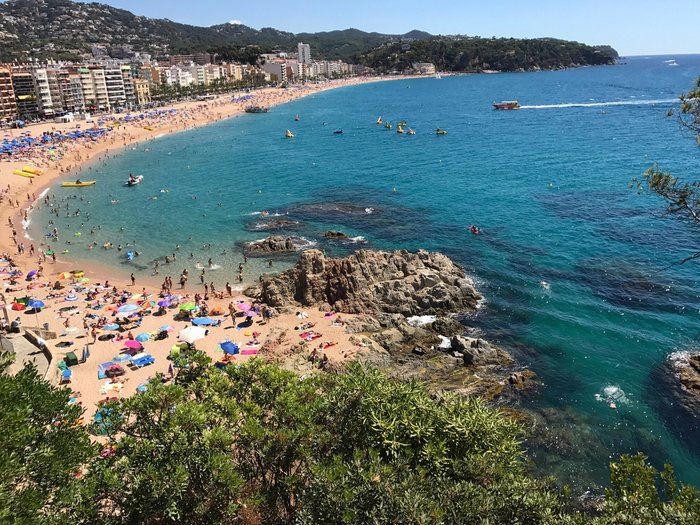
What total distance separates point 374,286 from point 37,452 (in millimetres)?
24668

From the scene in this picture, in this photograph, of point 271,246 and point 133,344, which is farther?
point 271,246

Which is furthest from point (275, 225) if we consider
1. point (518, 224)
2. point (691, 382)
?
point (691, 382)

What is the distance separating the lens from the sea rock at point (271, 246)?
45062 mm

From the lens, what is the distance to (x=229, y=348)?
28547mm

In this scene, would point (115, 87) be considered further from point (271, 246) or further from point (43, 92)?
point (271, 246)

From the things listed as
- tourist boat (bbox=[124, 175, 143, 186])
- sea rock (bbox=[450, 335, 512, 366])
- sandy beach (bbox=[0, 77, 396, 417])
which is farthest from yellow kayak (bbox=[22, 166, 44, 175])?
sea rock (bbox=[450, 335, 512, 366])

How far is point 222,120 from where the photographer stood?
5556 inches

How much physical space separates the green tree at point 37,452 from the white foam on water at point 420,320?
2200cm

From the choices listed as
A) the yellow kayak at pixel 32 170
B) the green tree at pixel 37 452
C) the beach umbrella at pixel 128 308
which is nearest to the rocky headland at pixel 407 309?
the beach umbrella at pixel 128 308

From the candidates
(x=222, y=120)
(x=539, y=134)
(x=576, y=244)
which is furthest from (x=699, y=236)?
(x=222, y=120)

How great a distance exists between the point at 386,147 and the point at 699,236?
195 feet

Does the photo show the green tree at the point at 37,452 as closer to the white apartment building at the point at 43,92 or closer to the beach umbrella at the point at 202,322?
the beach umbrella at the point at 202,322

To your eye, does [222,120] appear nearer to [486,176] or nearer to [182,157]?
[182,157]

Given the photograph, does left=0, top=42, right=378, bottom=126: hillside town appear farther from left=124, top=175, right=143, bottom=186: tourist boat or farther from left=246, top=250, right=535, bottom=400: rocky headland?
left=246, top=250, right=535, bottom=400: rocky headland
